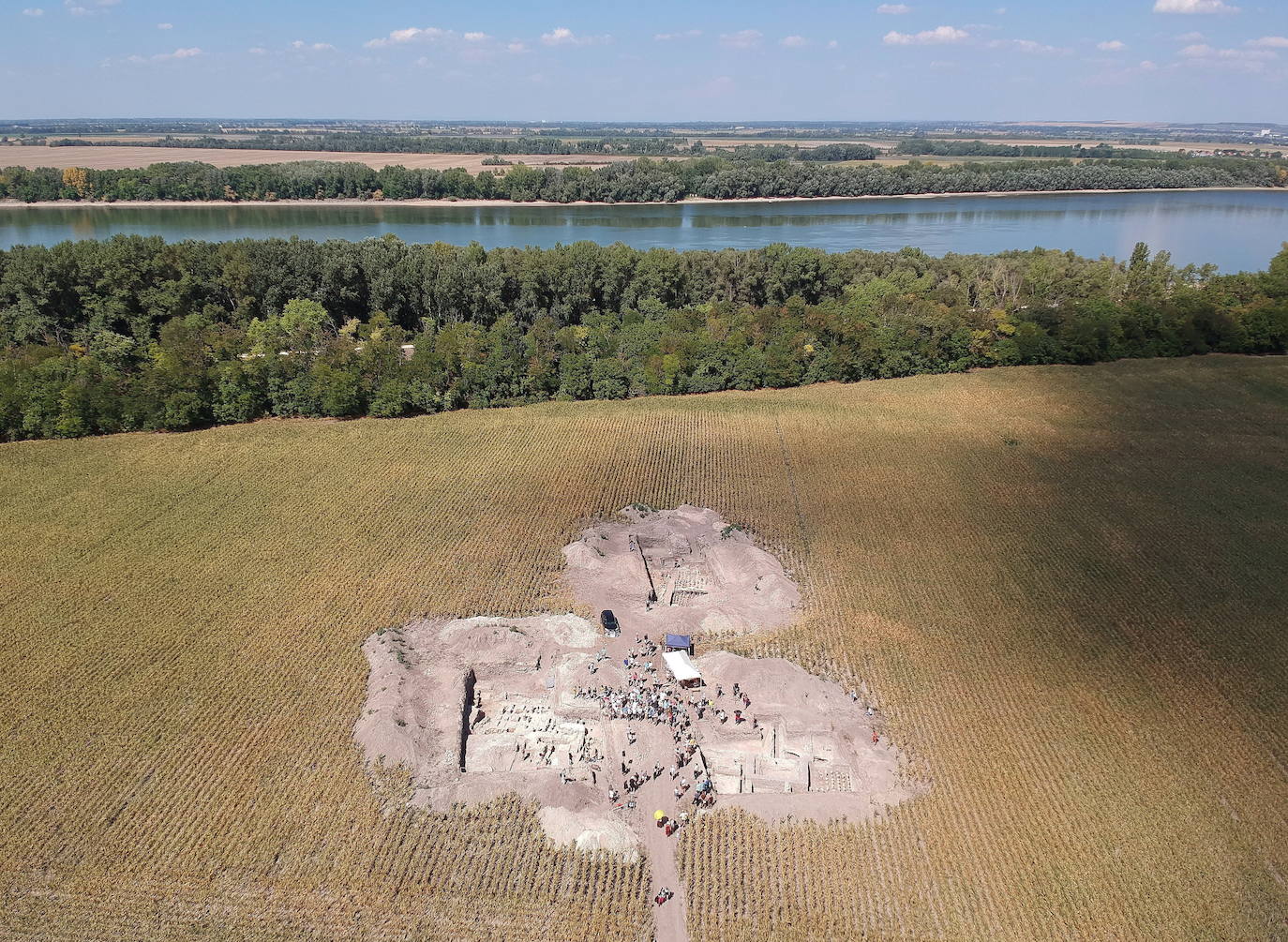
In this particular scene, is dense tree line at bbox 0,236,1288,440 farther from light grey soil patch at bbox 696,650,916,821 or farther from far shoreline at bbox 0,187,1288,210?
far shoreline at bbox 0,187,1288,210

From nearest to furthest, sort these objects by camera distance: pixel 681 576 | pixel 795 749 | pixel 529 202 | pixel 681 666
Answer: pixel 795 749, pixel 681 666, pixel 681 576, pixel 529 202

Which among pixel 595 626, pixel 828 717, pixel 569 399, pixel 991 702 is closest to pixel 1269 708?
pixel 991 702

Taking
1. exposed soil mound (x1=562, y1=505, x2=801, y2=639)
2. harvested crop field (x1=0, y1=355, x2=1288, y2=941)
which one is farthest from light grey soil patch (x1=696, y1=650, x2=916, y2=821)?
exposed soil mound (x1=562, y1=505, x2=801, y2=639)

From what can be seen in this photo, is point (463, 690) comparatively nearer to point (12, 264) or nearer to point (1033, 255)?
point (12, 264)

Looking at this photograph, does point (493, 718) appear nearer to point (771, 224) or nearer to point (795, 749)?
point (795, 749)

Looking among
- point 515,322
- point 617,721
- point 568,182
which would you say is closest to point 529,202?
point 568,182

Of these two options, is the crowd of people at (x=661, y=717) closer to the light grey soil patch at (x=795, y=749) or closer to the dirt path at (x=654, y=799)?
the dirt path at (x=654, y=799)
